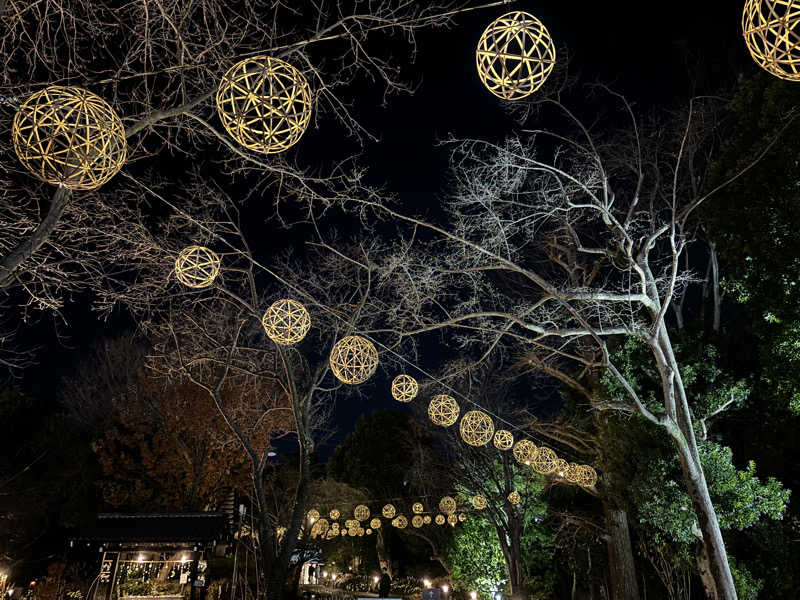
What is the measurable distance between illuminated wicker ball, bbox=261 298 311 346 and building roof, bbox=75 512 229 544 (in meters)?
10.4

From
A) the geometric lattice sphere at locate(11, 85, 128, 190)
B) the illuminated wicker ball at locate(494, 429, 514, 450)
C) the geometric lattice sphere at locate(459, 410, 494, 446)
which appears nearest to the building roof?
the illuminated wicker ball at locate(494, 429, 514, 450)

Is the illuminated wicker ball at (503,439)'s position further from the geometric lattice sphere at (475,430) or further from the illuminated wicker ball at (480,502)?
the illuminated wicker ball at (480,502)

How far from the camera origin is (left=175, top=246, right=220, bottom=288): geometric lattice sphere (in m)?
5.47

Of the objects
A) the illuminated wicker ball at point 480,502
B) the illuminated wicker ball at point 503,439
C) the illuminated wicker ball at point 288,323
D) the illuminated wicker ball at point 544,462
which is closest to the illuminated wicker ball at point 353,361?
the illuminated wicker ball at point 288,323

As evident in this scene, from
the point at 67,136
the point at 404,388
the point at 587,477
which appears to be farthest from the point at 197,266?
the point at 587,477

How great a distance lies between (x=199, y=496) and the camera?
18.0 metres

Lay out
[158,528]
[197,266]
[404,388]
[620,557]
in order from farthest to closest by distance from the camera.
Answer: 1. [158,528]
2. [620,557]
3. [404,388]
4. [197,266]

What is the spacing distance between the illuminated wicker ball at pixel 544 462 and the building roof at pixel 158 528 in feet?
31.2

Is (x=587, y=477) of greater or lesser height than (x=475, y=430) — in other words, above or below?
below

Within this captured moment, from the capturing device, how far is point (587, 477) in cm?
1091

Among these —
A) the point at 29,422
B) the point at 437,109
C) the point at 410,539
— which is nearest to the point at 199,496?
the point at 29,422

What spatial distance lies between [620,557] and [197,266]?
1062cm

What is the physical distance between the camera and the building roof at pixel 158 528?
44.2 feet

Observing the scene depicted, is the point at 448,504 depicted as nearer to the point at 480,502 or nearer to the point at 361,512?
the point at 480,502
